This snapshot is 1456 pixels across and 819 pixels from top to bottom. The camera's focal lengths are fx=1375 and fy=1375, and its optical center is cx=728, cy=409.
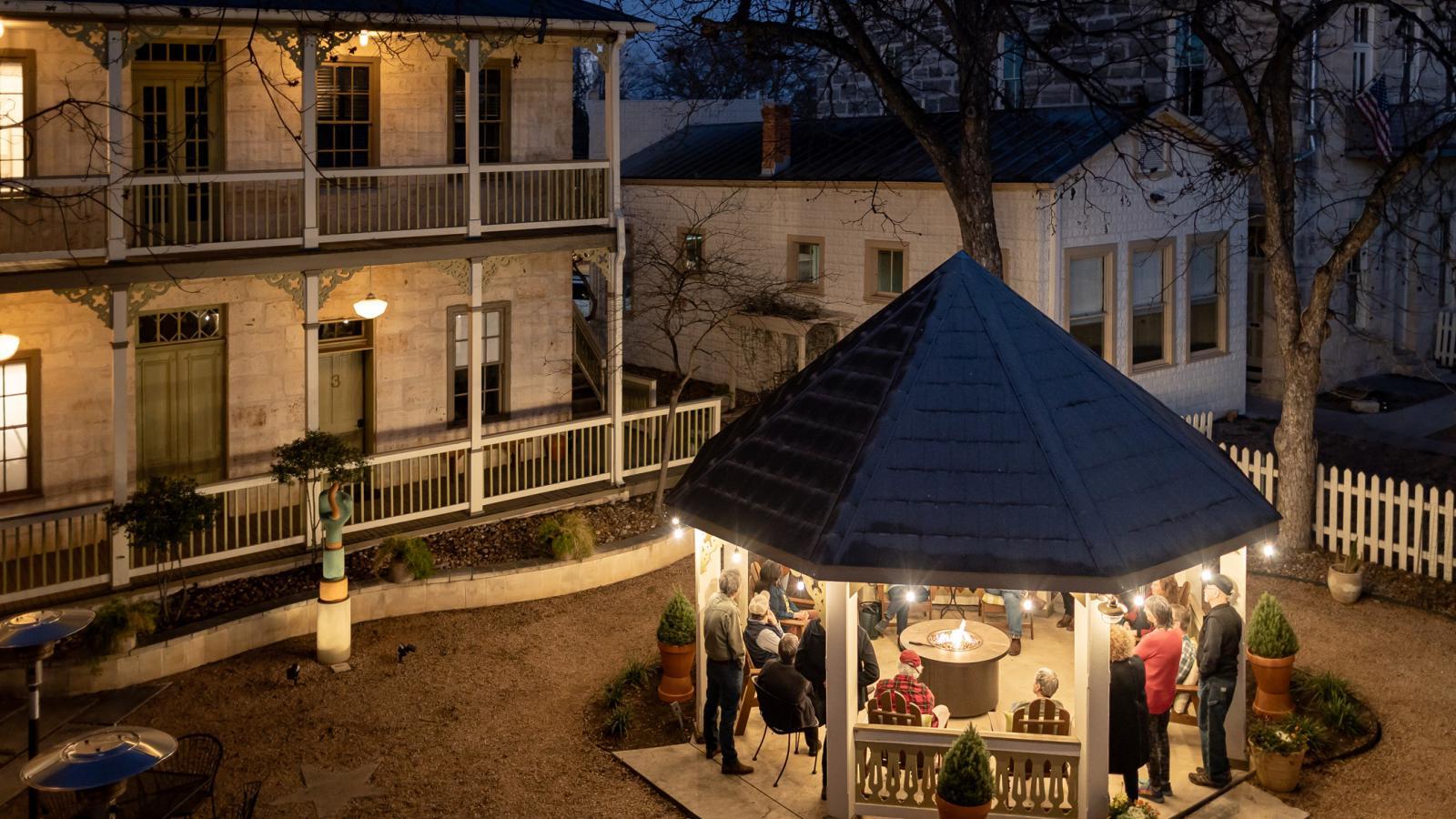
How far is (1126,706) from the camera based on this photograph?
10.0 metres

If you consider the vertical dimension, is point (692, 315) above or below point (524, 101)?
below

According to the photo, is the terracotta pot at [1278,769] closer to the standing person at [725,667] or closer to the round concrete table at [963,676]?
the round concrete table at [963,676]

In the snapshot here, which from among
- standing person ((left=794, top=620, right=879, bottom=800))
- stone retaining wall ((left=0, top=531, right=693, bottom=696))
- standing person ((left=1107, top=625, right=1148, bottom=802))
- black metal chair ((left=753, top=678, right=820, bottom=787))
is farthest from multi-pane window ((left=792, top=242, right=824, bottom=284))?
standing person ((left=1107, top=625, right=1148, bottom=802))

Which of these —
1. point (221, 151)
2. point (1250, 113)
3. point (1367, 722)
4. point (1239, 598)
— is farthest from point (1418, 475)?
point (221, 151)

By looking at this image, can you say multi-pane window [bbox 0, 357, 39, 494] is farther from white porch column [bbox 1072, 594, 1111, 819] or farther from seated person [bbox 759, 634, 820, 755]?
white porch column [bbox 1072, 594, 1111, 819]

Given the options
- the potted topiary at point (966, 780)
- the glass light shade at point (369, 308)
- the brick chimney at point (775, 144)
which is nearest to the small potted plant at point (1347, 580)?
the potted topiary at point (966, 780)

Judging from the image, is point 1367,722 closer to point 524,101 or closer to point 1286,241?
point 1286,241

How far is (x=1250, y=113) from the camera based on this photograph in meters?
16.5

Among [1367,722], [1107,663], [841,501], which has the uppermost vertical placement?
[841,501]

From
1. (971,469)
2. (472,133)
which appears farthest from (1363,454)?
(472,133)

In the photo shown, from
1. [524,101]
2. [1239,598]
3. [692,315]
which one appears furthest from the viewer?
[692,315]

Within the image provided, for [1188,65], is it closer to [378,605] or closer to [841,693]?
[378,605]

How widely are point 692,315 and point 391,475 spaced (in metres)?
11.2

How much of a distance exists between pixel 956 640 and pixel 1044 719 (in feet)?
7.27
